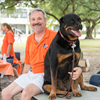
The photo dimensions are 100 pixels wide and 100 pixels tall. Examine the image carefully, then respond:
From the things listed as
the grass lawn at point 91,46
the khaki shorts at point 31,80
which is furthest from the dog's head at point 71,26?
the grass lawn at point 91,46

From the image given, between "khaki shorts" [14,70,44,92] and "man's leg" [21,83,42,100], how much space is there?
0.05 m

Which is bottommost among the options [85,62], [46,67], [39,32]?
[85,62]

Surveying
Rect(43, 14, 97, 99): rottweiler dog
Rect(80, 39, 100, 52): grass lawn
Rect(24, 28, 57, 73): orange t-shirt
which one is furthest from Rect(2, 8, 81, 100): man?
Rect(80, 39, 100, 52): grass lawn

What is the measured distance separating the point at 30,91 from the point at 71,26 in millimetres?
827

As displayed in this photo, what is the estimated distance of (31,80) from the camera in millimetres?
2088

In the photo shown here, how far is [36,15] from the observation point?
6.98 ft

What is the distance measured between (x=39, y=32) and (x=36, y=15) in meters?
0.24

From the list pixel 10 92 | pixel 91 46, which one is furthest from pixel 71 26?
pixel 91 46

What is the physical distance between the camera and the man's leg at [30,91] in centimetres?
178

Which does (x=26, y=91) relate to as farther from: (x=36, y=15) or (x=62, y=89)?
(x=36, y=15)

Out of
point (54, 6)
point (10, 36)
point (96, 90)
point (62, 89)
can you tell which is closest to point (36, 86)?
point (62, 89)

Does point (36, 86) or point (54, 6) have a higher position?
point (54, 6)

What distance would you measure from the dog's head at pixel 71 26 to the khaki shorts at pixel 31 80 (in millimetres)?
663

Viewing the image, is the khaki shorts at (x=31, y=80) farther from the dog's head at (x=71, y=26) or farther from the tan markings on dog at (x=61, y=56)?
the dog's head at (x=71, y=26)
